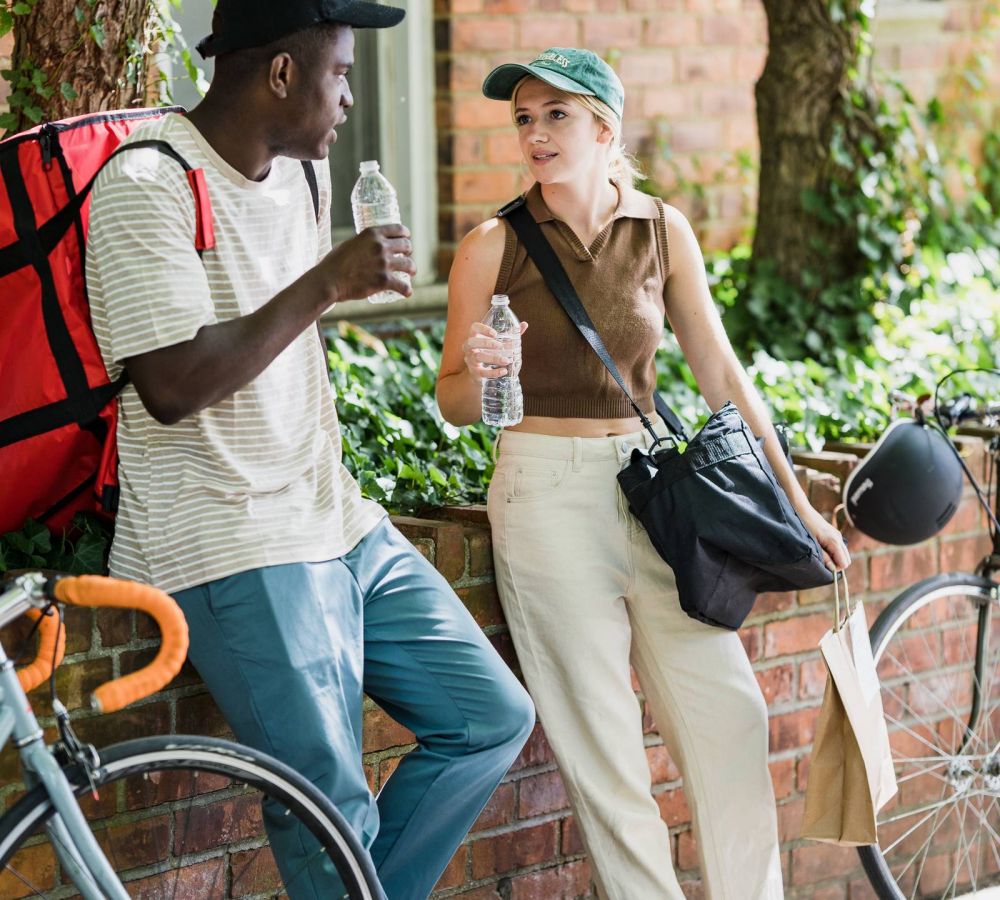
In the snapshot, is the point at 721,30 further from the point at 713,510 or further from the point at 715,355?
the point at 713,510

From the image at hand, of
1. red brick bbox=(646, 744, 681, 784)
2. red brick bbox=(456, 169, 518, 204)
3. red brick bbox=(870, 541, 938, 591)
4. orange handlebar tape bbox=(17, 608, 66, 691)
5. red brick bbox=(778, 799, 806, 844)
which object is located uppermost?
red brick bbox=(456, 169, 518, 204)

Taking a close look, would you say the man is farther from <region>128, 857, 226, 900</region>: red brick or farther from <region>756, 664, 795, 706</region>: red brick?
<region>756, 664, 795, 706</region>: red brick

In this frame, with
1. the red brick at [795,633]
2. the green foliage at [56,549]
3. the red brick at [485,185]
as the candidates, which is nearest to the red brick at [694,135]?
the red brick at [485,185]

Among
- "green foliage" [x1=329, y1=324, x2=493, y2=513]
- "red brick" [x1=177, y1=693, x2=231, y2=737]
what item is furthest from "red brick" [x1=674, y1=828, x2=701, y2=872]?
"red brick" [x1=177, y1=693, x2=231, y2=737]

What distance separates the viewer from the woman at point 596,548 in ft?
11.1

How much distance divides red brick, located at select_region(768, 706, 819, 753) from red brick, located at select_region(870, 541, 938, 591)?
0.40 meters

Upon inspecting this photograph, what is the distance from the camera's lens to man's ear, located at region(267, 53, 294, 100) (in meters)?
2.90

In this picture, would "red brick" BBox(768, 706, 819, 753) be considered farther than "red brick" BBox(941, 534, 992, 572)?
No

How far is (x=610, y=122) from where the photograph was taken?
3.49 meters

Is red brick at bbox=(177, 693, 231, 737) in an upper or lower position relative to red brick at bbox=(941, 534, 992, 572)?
upper

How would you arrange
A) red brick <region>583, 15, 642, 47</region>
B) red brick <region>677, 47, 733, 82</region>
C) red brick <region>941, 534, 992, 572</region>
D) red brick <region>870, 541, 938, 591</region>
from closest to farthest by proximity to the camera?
red brick <region>870, 541, 938, 591</region>
red brick <region>941, 534, 992, 572</region>
red brick <region>583, 15, 642, 47</region>
red brick <region>677, 47, 733, 82</region>

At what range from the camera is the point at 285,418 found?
Answer: 2.99 m

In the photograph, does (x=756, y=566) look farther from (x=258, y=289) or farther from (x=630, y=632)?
(x=258, y=289)

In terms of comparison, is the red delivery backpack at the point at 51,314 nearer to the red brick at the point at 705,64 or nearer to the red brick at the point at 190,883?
the red brick at the point at 190,883
